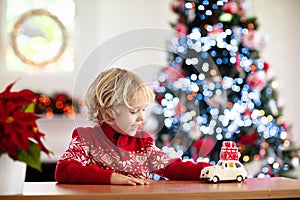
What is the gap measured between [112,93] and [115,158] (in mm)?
209

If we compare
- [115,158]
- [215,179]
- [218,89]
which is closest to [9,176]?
[115,158]

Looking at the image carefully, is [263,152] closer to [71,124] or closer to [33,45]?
[71,124]

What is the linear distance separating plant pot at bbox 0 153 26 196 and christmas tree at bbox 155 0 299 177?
249cm

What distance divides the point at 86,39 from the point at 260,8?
153 centimetres

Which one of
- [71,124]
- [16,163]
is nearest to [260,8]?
[71,124]

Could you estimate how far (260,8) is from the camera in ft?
16.8

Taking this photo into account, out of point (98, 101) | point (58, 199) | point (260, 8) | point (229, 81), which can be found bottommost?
point (58, 199)

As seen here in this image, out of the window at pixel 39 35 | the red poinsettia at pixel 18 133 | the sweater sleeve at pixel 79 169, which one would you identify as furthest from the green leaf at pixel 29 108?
the window at pixel 39 35

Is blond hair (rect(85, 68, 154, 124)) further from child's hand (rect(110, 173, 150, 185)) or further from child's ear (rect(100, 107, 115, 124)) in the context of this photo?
child's hand (rect(110, 173, 150, 185))

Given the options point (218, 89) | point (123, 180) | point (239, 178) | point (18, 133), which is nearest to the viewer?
point (18, 133)

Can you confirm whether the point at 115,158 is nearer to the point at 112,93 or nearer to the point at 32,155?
the point at 112,93

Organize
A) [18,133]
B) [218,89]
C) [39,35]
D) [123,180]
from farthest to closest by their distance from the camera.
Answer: [39,35]
[218,89]
[123,180]
[18,133]

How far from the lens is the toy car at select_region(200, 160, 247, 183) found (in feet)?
5.76

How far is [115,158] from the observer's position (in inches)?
73.5
